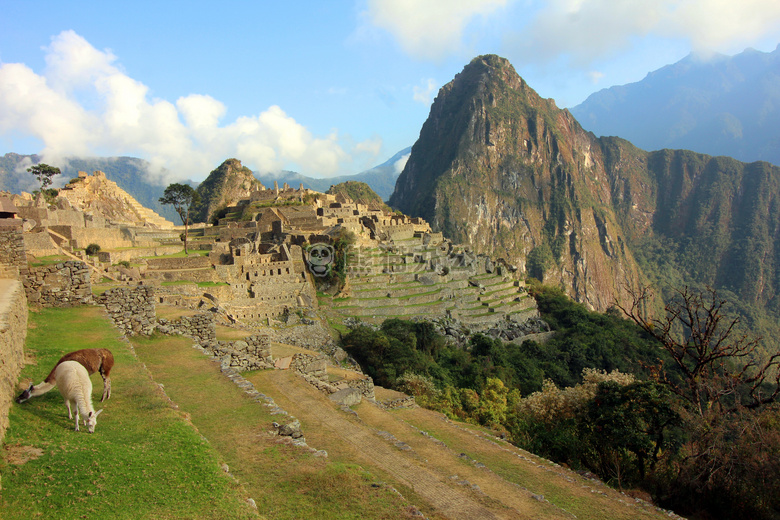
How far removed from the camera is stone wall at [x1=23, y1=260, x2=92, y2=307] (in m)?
11.2

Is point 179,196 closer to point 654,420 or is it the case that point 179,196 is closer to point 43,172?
point 43,172

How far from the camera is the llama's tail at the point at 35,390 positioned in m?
6.30

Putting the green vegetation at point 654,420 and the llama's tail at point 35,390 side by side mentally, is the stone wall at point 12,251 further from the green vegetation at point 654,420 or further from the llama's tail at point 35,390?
the green vegetation at point 654,420

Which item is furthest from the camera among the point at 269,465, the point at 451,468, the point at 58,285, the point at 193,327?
the point at 193,327

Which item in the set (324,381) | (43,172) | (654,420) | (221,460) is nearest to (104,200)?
(43,172)

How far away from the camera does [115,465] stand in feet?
17.8

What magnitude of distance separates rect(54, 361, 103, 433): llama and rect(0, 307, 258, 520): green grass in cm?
20

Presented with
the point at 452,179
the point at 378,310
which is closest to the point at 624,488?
the point at 378,310

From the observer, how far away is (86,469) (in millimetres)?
5184

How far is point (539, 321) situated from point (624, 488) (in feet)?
142

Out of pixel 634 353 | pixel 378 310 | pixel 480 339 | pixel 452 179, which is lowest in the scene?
pixel 634 353

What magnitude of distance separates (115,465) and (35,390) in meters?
2.10

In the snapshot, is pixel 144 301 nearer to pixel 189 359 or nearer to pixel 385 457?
pixel 189 359

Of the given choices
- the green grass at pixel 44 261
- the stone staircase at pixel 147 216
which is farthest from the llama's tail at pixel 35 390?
the stone staircase at pixel 147 216
